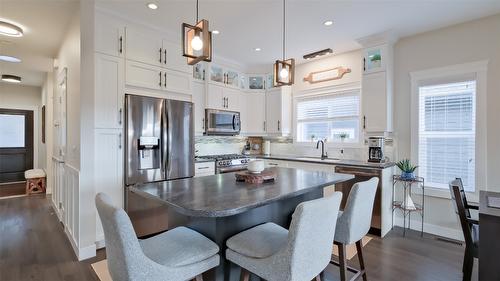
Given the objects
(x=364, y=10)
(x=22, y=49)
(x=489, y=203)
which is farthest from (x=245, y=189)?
(x=22, y=49)

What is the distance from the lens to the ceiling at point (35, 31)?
2.80 metres

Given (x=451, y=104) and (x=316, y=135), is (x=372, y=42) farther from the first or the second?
(x=316, y=135)

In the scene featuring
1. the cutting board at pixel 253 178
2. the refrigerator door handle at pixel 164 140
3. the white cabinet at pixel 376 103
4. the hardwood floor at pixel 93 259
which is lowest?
the hardwood floor at pixel 93 259

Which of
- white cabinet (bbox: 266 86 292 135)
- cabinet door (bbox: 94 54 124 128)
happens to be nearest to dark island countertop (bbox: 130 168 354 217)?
cabinet door (bbox: 94 54 124 128)

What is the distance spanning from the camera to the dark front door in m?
6.50

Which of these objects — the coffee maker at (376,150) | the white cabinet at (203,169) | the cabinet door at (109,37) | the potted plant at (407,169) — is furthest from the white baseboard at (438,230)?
the cabinet door at (109,37)

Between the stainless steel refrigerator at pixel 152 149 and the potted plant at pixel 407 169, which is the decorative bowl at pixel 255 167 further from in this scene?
the potted plant at pixel 407 169

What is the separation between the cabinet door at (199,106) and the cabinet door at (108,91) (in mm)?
1315

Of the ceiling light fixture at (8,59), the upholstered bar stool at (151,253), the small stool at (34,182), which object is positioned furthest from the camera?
the small stool at (34,182)

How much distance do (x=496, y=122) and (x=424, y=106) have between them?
0.77 m

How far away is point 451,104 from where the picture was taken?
3287mm

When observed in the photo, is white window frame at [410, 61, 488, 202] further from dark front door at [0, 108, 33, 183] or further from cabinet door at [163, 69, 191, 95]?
dark front door at [0, 108, 33, 183]

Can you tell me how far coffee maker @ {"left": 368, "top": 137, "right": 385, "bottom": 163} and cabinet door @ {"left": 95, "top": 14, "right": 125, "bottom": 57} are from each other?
3.57 meters

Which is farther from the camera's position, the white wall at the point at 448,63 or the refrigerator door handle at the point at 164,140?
the refrigerator door handle at the point at 164,140
